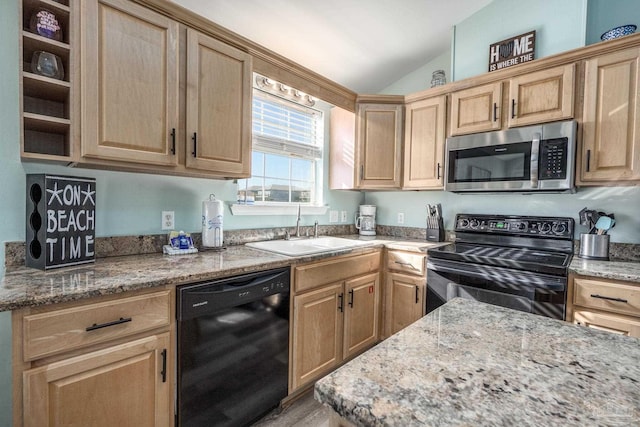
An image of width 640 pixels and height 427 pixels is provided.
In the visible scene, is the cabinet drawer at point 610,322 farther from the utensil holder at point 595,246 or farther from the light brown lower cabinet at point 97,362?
the light brown lower cabinet at point 97,362

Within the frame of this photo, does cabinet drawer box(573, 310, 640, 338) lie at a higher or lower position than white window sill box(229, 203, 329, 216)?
lower

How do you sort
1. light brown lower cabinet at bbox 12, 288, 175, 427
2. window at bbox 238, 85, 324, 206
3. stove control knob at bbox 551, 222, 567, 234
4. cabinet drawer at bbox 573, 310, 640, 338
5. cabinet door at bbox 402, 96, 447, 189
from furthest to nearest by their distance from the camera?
cabinet door at bbox 402, 96, 447, 189 → window at bbox 238, 85, 324, 206 → stove control knob at bbox 551, 222, 567, 234 → cabinet drawer at bbox 573, 310, 640, 338 → light brown lower cabinet at bbox 12, 288, 175, 427

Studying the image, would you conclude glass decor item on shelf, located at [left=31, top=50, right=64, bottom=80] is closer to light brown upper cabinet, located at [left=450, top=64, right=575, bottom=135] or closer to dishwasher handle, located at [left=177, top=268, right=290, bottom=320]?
dishwasher handle, located at [left=177, top=268, right=290, bottom=320]

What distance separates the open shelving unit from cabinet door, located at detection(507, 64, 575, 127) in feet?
8.71

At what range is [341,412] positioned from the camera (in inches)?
19.5

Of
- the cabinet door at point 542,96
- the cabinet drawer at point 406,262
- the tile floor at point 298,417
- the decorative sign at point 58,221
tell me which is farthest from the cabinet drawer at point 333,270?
the cabinet door at point 542,96

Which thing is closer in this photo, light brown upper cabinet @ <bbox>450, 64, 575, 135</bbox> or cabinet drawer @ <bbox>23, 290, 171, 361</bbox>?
cabinet drawer @ <bbox>23, 290, 171, 361</bbox>

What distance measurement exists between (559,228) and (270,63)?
2417mm

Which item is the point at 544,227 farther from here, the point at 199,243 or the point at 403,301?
the point at 199,243

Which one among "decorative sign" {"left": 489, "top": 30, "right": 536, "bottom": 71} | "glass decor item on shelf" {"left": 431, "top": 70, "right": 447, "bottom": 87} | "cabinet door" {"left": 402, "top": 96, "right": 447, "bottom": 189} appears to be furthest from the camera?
"glass decor item on shelf" {"left": 431, "top": 70, "right": 447, "bottom": 87}

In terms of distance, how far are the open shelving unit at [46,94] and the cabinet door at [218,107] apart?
0.50m

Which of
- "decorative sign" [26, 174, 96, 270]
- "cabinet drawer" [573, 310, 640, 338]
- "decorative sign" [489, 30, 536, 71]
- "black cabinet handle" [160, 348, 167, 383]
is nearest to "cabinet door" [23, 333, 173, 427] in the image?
"black cabinet handle" [160, 348, 167, 383]

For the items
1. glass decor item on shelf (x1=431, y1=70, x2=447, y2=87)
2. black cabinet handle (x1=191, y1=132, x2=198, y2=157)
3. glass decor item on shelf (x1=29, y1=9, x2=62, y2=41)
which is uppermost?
glass decor item on shelf (x1=431, y1=70, x2=447, y2=87)

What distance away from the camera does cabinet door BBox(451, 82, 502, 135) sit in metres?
2.27
